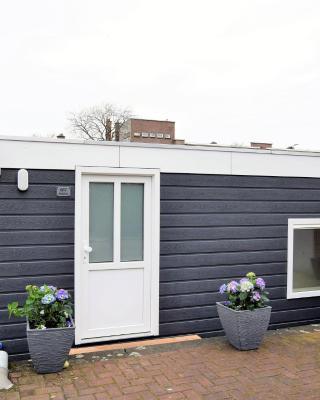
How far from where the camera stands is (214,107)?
21.5 metres

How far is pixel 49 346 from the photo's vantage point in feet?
11.7

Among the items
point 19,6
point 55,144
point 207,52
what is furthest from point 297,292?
point 207,52

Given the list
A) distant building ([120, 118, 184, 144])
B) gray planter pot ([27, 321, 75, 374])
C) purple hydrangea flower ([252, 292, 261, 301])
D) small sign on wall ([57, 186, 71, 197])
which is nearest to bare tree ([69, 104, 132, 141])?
distant building ([120, 118, 184, 144])

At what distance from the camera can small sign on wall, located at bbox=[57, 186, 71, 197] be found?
420 centimetres

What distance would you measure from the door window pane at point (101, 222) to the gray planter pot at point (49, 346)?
951 millimetres

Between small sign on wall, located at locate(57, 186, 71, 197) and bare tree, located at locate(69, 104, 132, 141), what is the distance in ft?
62.3

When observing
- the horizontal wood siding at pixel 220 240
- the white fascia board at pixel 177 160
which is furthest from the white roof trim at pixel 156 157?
the horizontal wood siding at pixel 220 240

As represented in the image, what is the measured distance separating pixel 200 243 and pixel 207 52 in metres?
8.90

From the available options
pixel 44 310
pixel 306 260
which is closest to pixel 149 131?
pixel 306 260

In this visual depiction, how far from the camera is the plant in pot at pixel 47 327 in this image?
3561mm

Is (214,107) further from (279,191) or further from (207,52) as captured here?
(279,191)

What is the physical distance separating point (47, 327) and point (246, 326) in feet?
6.16

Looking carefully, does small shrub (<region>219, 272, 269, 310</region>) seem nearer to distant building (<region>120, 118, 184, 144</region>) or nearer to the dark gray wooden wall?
the dark gray wooden wall

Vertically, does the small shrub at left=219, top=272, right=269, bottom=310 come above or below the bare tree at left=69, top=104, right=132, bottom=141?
below
